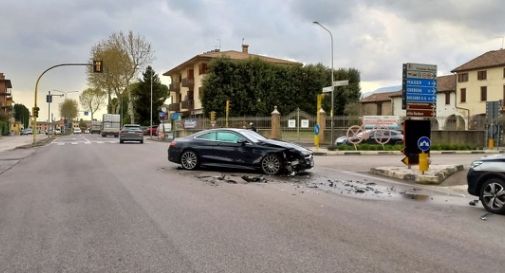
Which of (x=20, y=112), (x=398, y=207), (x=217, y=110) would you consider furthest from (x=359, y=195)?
(x=20, y=112)

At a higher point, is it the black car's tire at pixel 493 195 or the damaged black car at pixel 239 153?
the damaged black car at pixel 239 153

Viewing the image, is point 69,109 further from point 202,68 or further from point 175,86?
point 202,68

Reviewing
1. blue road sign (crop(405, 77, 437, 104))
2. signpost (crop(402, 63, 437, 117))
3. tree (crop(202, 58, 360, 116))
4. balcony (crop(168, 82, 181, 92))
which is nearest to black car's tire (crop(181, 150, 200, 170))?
signpost (crop(402, 63, 437, 117))

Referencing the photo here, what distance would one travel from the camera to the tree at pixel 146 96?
3109 inches

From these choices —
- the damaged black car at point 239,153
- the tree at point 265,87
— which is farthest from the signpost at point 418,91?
the tree at point 265,87

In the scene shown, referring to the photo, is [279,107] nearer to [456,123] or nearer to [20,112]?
[456,123]

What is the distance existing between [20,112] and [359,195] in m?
180

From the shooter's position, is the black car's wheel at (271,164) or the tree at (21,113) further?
the tree at (21,113)

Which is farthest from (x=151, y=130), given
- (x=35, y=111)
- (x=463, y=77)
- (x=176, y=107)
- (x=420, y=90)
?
(x=420, y=90)

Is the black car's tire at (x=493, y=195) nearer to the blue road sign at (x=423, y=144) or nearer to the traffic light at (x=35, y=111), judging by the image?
the blue road sign at (x=423, y=144)

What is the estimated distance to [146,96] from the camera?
79688mm

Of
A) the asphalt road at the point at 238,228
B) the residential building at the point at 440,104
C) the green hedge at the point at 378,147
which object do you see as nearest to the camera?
the asphalt road at the point at 238,228

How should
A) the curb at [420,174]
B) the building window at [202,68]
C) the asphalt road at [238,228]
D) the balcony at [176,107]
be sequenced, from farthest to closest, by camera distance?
1. the balcony at [176,107]
2. the building window at [202,68]
3. the curb at [420,174]
4. the asphalt road at [238,228]

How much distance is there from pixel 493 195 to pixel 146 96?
73.5 metres
